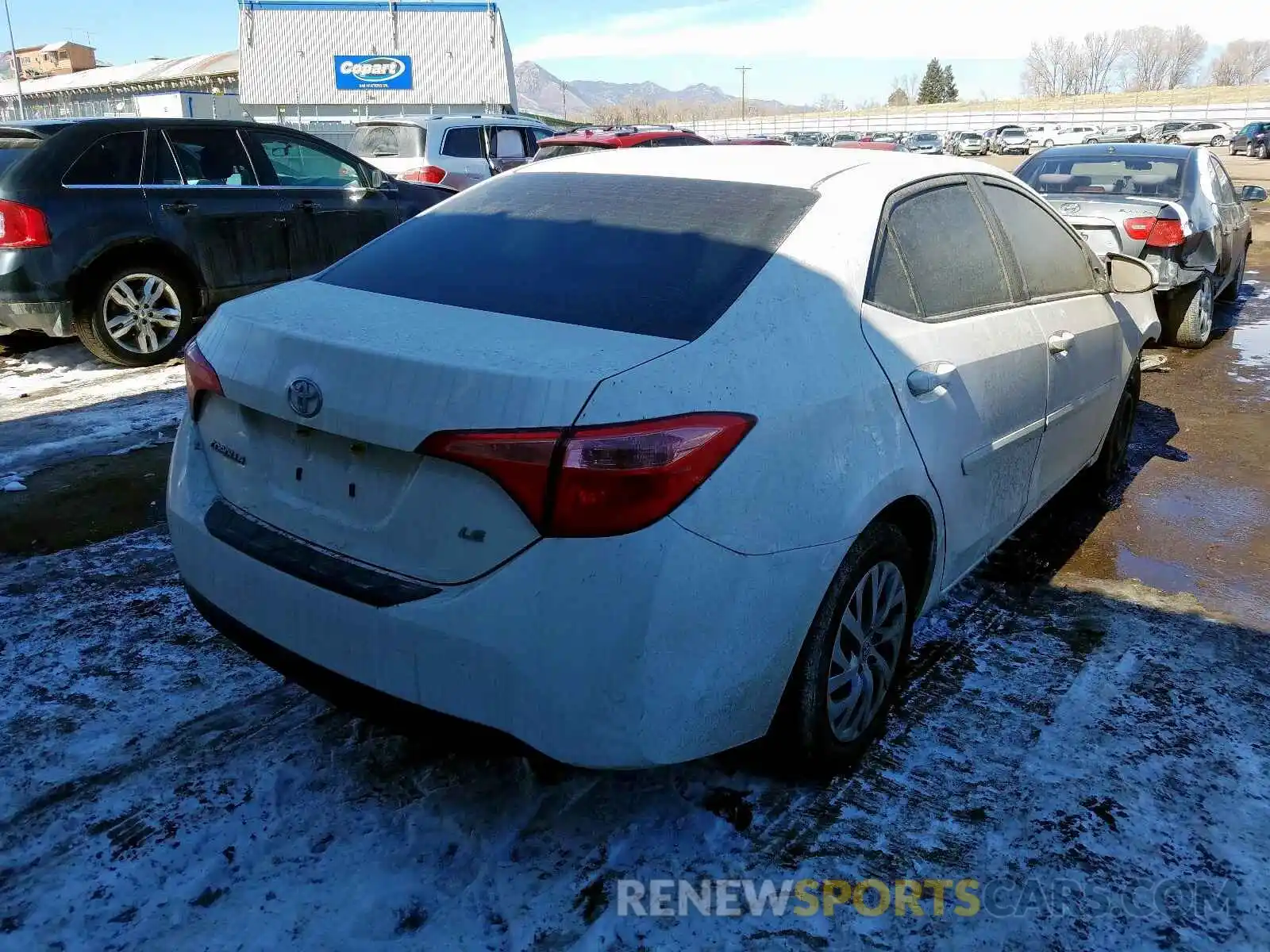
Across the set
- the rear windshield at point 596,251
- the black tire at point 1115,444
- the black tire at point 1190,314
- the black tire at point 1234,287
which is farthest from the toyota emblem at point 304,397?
the black tire at point 1234,287

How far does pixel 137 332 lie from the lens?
7.03 metres

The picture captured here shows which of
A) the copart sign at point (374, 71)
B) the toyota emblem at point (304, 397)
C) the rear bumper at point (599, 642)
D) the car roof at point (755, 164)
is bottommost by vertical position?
the rear bumper at point (599, 642)

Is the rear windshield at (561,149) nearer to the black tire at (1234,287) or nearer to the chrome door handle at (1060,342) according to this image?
the black tire at (1234,287)

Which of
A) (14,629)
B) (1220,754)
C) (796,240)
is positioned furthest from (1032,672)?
(14,629)

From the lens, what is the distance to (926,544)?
112 inches

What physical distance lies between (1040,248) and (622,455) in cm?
247

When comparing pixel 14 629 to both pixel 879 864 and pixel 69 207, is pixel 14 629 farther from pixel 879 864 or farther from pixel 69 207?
pixel 69 207

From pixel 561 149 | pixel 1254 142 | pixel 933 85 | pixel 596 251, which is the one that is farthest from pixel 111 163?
pixel 933 85

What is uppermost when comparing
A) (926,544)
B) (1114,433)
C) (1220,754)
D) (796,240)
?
(796,240)

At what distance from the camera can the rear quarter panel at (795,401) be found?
2.06 metres

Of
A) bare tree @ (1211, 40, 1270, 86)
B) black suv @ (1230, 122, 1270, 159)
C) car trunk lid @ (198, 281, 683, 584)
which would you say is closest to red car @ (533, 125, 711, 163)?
car trunk lid @ (198, 281, 683, 584)

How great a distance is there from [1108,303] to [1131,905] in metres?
2.73

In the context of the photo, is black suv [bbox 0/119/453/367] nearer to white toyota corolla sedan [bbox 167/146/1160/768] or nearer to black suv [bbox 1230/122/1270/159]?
white toyota corolla sedan [bbox 167/146/1160/768]

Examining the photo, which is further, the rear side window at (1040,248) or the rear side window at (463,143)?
the rear side window at (463,143)
